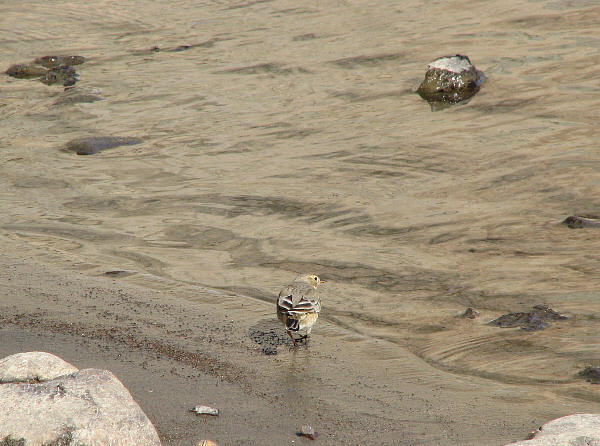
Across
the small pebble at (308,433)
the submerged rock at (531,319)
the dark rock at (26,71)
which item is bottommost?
the submerged rock at (531,319)

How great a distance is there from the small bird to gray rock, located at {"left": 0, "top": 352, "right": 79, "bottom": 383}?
222cm

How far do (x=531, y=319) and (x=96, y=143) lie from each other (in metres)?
8.73

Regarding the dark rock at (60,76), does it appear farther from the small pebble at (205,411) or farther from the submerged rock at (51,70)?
the small pebble at (205,411)

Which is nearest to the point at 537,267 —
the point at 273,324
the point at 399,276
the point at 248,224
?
the point at 399,276

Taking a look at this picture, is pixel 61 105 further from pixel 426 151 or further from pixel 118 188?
pixel 426 151

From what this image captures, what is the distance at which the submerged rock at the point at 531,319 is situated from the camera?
7.25 metres

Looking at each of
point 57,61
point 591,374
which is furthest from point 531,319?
point 57,61

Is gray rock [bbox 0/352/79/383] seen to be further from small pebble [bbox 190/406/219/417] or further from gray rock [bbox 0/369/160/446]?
small pebble [bbox 190/406/219/417]

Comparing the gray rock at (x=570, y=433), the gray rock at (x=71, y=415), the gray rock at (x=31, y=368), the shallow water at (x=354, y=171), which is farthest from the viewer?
the shallow water at (x=354, y=171)

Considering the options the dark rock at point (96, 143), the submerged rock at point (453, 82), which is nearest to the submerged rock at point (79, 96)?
the dark rock at point (96, 143)

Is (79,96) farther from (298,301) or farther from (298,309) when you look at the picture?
(298,309)

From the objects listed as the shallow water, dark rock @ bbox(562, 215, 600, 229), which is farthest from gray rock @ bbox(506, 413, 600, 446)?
dark rock @ bbox(562, 215, 600, 229)

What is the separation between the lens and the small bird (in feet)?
22.2

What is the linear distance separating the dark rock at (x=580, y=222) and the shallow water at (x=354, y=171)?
15 centimetres
